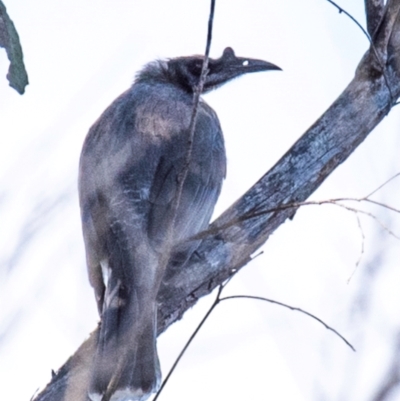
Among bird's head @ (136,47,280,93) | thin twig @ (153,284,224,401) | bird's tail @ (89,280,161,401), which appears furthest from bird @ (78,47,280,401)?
thin twig @ (153,284,224,401)

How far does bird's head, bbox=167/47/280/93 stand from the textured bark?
2.13 meters

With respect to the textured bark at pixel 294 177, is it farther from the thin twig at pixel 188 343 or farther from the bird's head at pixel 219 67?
the bird's head at pixel 219 67

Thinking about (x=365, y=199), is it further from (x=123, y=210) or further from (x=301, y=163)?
(x=123, y=210)

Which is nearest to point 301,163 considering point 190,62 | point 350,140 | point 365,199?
point 350,140

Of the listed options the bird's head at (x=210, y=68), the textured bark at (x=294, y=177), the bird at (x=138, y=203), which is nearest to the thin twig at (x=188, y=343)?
the bird at (x=138, y=203)

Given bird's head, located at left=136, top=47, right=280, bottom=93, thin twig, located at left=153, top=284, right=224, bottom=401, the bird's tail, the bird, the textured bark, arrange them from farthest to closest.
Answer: bird's head, located at left=136, top=47, right=280, bottom=93, the textured bark, the bird, the bird's tail, thin twig, located at left=153, top=284, right=224, bottom=401

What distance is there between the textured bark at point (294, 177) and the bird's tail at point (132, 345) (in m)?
0.27

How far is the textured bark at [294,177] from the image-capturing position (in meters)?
4.73

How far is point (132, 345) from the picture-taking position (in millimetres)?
4129

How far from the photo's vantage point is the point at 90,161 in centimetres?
581

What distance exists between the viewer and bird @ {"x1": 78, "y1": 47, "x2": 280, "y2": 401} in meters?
4.29

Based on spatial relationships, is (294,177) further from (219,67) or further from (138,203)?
(219,67)

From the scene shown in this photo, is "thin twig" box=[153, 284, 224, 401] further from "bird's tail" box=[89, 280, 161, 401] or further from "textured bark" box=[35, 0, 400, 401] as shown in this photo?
"textured bark" box=[35, 0, 400, 401]

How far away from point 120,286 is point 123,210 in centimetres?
Result: 53
